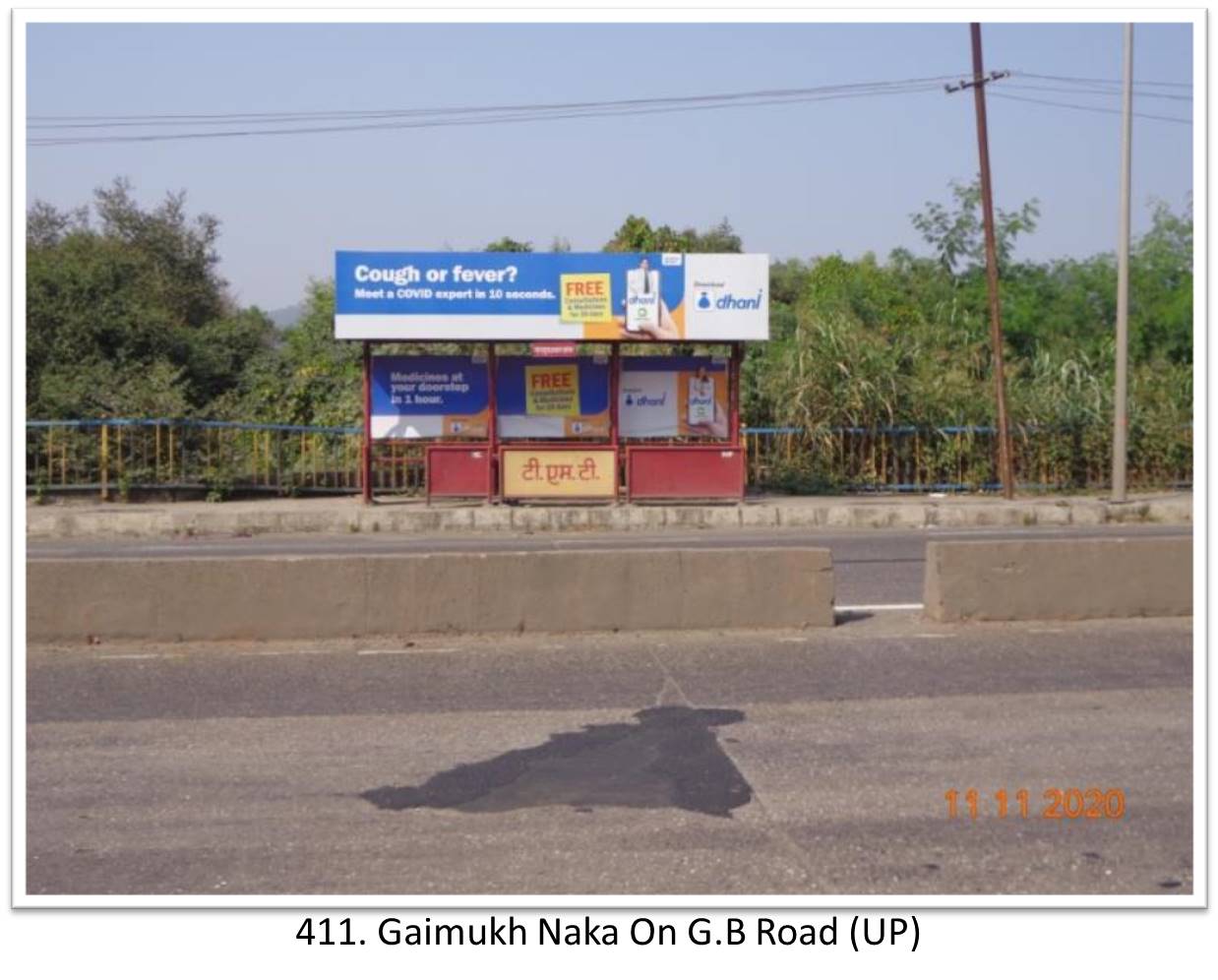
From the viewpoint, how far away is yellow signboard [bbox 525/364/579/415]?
24.6 metres

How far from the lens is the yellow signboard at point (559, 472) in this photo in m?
24.2

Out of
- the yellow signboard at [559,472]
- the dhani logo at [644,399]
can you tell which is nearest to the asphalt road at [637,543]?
the yellow signboard at [559,472]

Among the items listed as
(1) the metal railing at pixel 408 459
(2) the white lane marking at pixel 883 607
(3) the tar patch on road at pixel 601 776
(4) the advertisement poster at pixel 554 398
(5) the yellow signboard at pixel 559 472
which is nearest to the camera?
(3) the tar patch on road at pixel 601 776

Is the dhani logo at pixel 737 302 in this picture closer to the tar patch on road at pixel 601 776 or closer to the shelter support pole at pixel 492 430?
the shelter support pole at pixel 492 430

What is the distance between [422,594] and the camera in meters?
11.3

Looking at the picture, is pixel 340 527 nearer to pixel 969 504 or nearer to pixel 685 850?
pixel 969 504

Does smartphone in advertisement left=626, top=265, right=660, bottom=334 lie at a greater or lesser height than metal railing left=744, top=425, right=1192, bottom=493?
greater

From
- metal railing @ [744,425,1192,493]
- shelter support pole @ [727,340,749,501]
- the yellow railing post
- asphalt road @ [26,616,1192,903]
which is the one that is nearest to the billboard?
shelter support pole @ [727,340,749,501]

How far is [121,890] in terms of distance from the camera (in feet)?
20.2

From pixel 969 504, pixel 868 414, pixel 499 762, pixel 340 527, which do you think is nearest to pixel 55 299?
pixel 340 527

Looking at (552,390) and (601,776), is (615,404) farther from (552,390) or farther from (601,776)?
(601,776)

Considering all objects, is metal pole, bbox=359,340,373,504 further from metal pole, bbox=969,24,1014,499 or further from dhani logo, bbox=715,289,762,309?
metal pole, bbox=969,24,1014,499

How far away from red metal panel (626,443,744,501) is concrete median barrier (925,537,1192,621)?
12.6 metres
